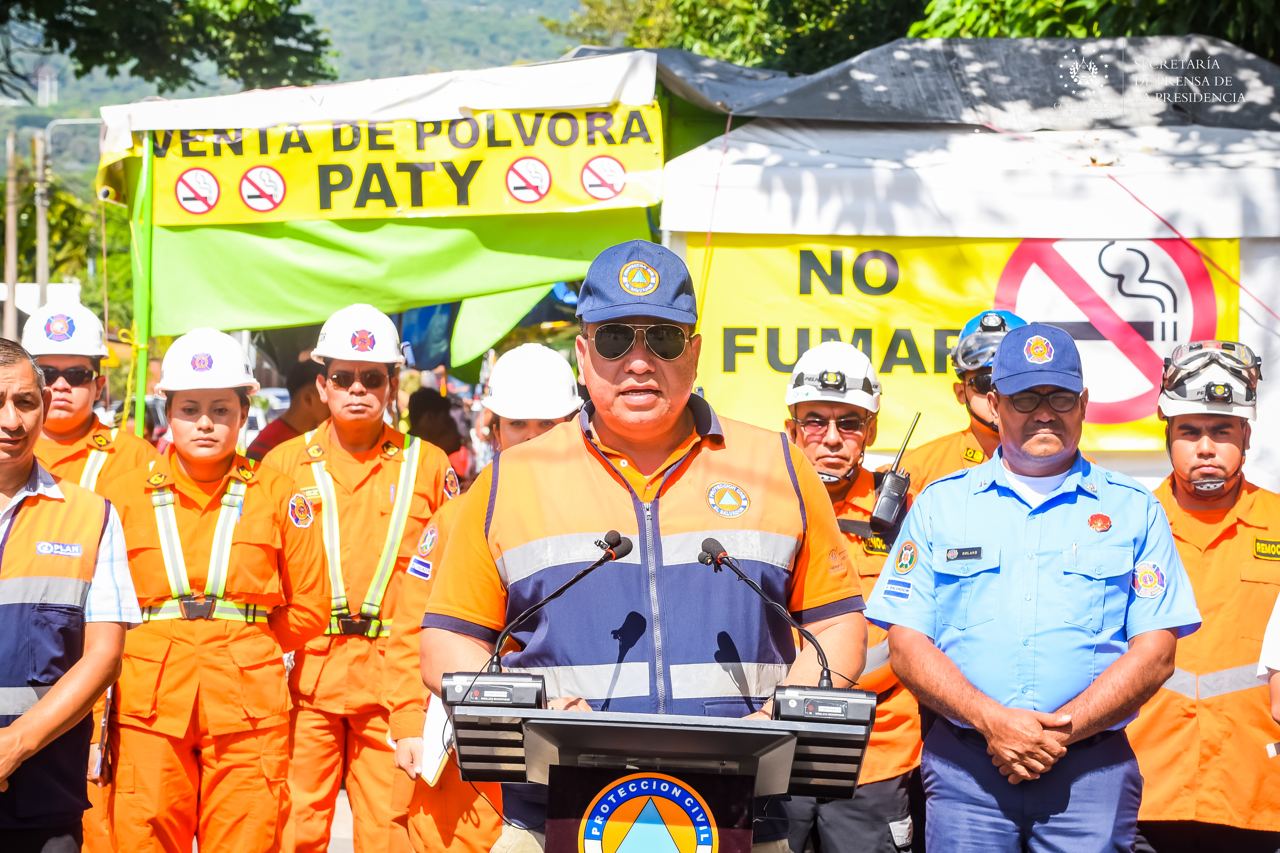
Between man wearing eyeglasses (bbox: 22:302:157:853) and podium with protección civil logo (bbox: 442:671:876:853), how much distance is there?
167 inches

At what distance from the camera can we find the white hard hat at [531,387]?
20.1 feet

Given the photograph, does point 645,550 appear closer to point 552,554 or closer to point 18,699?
point 552,554

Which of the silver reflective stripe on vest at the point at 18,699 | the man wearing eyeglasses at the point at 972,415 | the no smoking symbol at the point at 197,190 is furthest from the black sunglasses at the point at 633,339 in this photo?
the no smoking symbol at the point at 197,190

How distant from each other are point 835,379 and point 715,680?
9.14 ft

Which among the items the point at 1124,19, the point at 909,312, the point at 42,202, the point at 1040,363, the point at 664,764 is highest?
the point at 42,202

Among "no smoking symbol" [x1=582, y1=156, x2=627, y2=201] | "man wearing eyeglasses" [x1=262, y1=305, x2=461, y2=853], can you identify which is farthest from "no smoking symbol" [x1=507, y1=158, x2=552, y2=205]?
"man wearing eyeglasses" [x1=262, y1=305, x2=461, y2=853]

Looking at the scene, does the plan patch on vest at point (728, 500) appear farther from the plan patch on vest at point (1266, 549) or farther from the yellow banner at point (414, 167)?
the yellow banner at point (414, 167)

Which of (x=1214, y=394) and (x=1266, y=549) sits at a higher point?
(x=1214, y=394)

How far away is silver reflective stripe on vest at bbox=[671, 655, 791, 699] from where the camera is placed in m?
3.31

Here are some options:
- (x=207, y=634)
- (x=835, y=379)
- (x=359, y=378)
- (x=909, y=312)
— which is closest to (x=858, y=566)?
(x=835, y=379)

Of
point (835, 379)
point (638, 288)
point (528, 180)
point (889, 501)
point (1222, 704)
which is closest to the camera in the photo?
point (638, 288)

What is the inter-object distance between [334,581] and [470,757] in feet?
11.4

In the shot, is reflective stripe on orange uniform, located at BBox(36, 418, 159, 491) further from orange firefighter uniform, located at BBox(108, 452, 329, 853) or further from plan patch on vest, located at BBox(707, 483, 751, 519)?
plan patch on vest, located at BBox(707, 483, 751, 519)

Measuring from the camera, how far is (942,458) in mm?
6363
